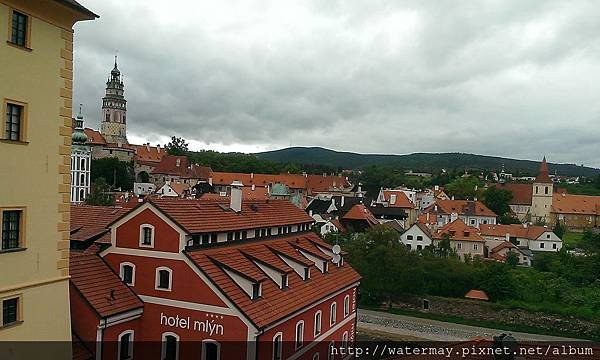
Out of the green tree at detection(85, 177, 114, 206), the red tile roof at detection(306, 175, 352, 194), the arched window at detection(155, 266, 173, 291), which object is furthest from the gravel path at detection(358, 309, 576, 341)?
the red tile roof at detection(306, 175, 352, 194)

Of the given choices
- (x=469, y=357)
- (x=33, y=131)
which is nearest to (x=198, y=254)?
(x=33, y=131)

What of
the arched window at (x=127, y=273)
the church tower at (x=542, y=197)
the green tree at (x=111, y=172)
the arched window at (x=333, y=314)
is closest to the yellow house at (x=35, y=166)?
the arched window at (x=127, y=273)

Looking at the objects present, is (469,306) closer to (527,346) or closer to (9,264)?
(527,346)

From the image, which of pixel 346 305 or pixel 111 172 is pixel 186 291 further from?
pixel 111 172

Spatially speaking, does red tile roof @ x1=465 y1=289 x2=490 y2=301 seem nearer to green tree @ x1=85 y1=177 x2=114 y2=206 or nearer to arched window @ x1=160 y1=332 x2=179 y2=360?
arched window @ x1=160 y1=332 x2=179 y2=360

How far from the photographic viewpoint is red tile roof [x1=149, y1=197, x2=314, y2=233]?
744 inches

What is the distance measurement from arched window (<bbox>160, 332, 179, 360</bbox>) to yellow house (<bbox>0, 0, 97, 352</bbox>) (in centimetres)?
697

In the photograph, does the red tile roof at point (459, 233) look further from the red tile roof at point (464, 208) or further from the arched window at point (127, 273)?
the arched window at point (127, 273)

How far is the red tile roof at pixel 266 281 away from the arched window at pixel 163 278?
1164 mm

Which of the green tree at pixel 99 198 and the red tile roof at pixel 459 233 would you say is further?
the green tree at pixel 99 198

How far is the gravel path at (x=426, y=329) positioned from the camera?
36656 millimetres

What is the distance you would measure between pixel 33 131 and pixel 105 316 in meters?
8.00

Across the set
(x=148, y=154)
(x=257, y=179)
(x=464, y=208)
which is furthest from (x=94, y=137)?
(x=464, y=208)

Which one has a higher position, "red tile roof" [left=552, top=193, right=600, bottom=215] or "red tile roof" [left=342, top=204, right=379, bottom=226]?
"red tile roof" [left=552, top=193, right=600, bottom=215]
